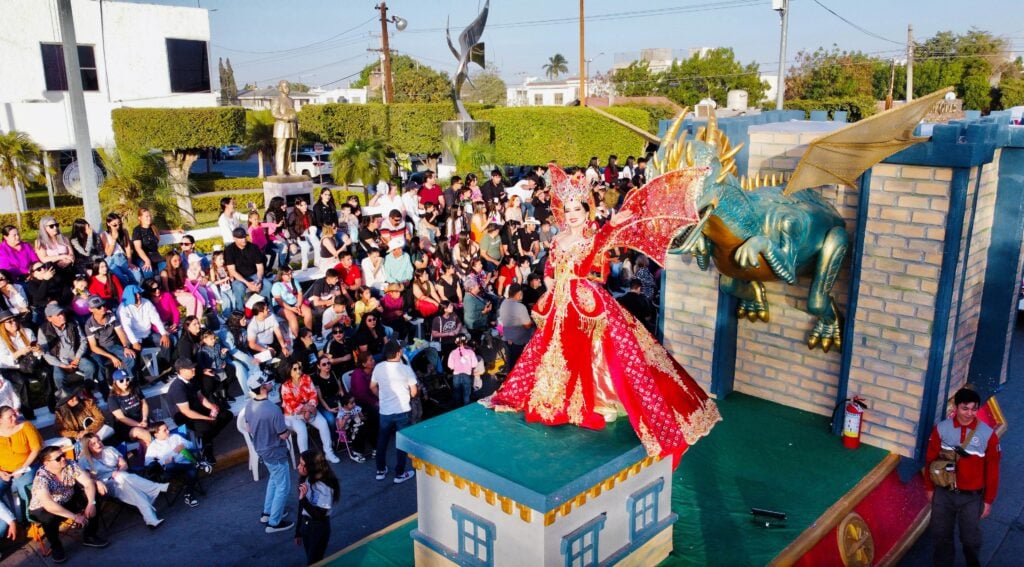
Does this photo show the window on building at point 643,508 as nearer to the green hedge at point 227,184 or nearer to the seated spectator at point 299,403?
the seated spectator at point 299,403

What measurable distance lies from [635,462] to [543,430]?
0.63m

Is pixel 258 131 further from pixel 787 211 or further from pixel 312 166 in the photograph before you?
pixel 787 211

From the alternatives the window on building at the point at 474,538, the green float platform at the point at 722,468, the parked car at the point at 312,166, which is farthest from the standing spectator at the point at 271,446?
the parked car at the point at 312,166

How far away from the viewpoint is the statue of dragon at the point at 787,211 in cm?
552

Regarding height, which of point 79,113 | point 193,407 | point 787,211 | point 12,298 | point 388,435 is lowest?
point 388,435

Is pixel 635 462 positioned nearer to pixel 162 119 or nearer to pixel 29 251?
pixel 29 251

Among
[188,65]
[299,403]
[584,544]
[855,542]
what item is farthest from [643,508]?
[188,65]

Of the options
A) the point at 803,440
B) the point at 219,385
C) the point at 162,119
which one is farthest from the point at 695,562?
the point at 162,119

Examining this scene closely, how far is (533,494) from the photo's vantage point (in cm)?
412

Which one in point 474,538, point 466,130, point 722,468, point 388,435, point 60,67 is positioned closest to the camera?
point 474,538

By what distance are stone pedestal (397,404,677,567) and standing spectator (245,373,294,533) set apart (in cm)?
220

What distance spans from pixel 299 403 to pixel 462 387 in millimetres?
1971

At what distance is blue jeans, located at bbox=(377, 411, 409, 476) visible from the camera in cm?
780

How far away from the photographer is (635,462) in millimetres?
4715
